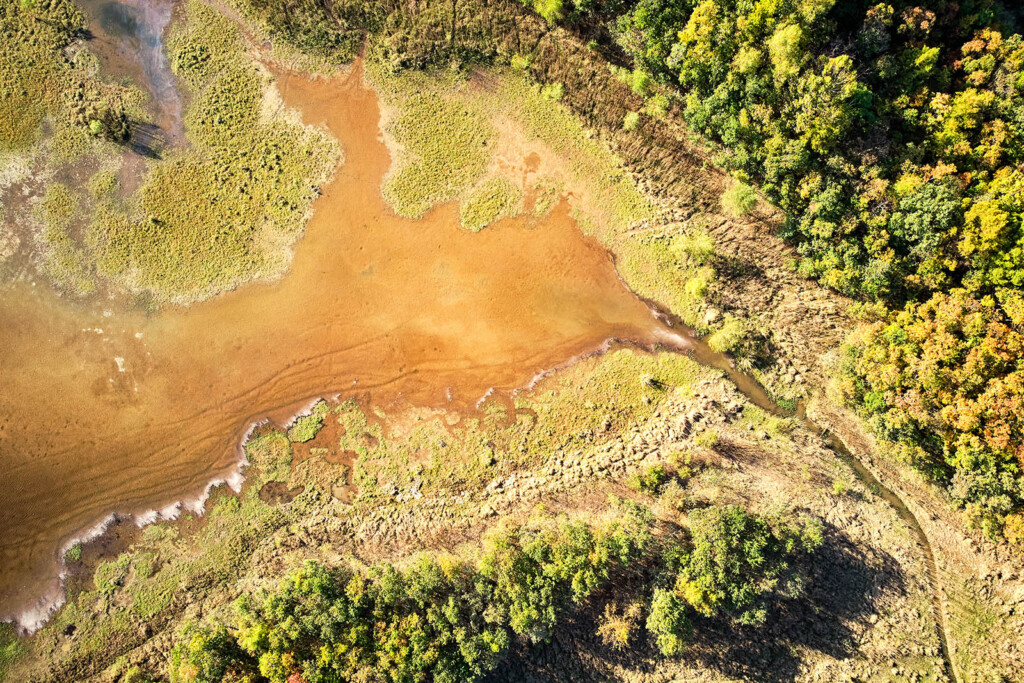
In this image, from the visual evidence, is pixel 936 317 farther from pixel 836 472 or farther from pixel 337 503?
pixel 337 503

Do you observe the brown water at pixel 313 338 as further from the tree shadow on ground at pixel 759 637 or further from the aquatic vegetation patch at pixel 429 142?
the tree shadow on ground at pixel 759 637

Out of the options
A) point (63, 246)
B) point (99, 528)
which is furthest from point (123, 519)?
point (63, 246)

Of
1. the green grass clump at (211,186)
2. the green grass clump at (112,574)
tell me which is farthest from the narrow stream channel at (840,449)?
the green grass clump at (112,574)

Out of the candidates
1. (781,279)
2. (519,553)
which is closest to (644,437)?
(519,553)

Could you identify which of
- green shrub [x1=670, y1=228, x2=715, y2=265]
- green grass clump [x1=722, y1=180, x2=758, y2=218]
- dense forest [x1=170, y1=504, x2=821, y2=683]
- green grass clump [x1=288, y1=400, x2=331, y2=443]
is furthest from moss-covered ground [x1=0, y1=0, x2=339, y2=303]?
green grass clump [x1=722, y1=180, x2=758, y2=218]

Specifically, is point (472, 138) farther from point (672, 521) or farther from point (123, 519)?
point (123, 519)

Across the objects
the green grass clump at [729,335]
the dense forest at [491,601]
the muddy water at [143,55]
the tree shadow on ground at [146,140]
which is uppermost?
the muddy water at [143,55]
